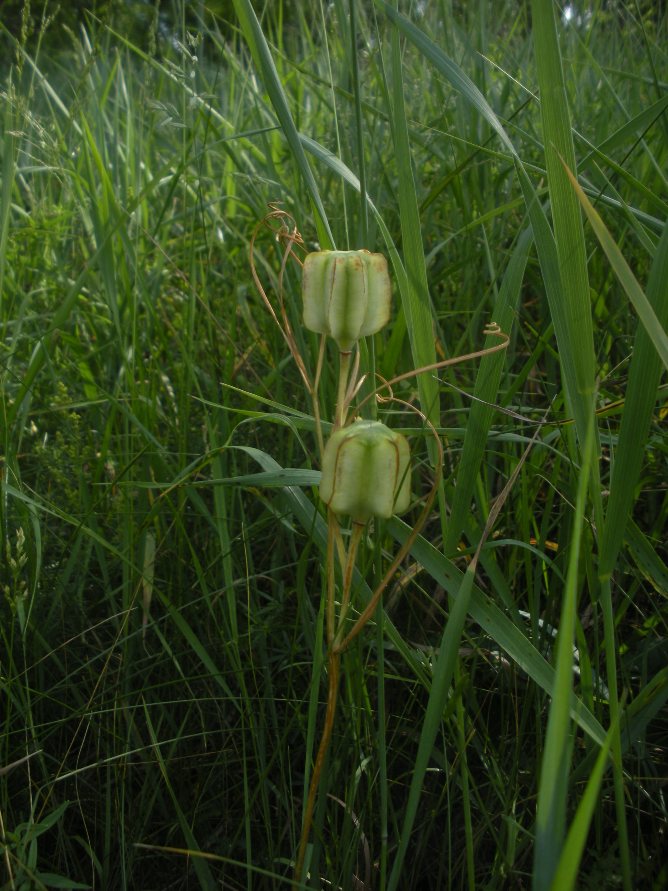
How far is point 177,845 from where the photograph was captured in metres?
0.77

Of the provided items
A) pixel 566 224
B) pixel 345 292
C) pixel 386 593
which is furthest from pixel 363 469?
pixel 386 593

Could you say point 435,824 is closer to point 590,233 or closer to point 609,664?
point 609,664

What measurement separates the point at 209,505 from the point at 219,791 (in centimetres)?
38


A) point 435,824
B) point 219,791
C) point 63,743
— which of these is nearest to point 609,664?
point 435,824

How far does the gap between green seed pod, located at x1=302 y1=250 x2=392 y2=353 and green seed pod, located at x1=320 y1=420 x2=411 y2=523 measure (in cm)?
9

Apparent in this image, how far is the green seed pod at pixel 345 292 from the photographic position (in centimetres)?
55

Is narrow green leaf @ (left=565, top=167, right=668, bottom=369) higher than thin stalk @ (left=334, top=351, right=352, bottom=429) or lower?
higher

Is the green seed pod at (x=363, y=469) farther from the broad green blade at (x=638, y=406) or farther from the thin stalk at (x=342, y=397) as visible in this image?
the broad green blade at (x=638, y=406)

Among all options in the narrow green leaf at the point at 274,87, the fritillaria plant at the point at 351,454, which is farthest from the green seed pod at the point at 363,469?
the narrow green leaf at the point at 274,87

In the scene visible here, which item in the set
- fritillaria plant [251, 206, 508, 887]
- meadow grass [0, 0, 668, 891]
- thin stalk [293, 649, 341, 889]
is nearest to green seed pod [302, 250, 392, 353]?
fritillaria plant [251, 206, 508, 887]

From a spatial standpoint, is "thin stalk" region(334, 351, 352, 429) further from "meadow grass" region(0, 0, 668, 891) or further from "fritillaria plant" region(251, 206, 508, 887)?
"meadow grass" region(0, 0, 668, 891)

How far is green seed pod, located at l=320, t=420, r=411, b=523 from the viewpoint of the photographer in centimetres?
48

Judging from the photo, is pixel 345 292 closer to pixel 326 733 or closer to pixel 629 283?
pixel 629 283

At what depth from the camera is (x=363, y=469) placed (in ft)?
1.59
